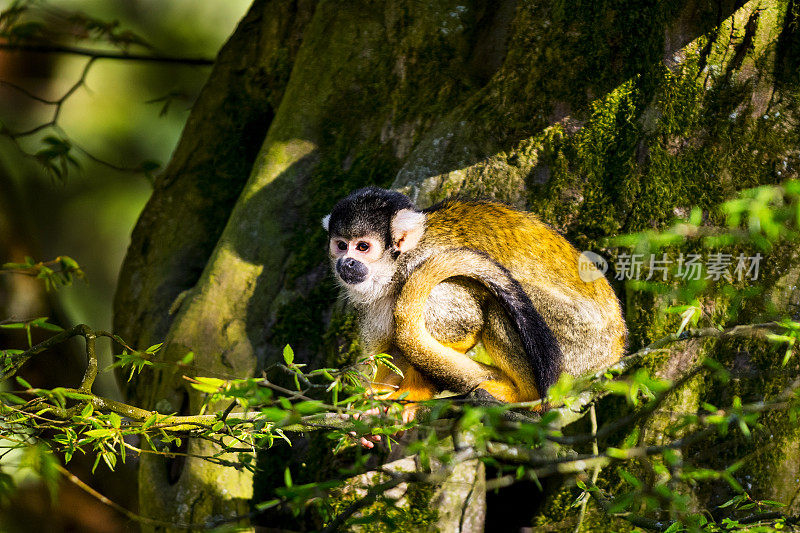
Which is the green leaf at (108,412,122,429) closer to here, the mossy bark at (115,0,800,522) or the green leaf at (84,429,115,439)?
the green leaf at (84,429,115,439)

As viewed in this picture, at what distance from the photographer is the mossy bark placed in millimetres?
2775

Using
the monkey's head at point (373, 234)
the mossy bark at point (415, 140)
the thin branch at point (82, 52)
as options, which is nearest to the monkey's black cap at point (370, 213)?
the monkey's head at point (373, 234)

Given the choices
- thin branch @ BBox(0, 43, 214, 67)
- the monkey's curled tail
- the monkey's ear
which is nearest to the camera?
the monkey's curled tail

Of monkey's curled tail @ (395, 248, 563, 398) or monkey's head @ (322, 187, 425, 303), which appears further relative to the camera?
monkey's head @ (322, 187, 425, 303)

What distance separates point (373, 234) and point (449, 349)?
53 cm

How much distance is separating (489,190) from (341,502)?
56.8 inches

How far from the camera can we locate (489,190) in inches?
115

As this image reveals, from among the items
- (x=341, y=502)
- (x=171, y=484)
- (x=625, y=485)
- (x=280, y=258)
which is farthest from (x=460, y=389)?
(x=171, y=484)

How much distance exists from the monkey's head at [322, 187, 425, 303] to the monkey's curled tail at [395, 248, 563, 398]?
17 cm

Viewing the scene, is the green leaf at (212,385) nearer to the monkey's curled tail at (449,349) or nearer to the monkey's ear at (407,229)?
the monkey's curled tail at (449,349)

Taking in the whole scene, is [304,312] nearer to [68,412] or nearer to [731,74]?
[68,412]

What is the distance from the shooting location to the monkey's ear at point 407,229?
99.7 inches

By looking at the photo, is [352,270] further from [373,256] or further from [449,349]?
[449,349]

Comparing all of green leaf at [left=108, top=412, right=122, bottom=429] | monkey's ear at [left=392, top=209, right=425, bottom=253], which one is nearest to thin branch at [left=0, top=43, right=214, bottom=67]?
monkey's ear at [left=392, top=209, right=425, bottom=253]
